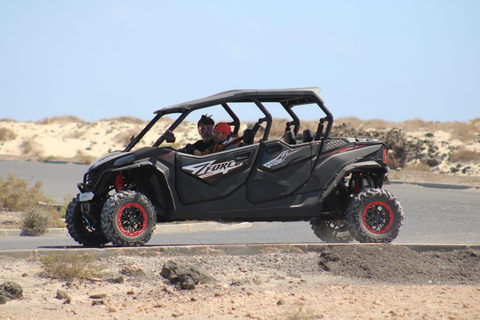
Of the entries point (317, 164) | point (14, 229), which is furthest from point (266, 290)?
point (14, 229)

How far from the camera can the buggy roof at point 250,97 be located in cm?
952

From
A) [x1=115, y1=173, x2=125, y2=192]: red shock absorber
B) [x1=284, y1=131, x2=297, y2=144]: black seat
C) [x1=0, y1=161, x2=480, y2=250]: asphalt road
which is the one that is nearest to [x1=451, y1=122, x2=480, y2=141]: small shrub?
[x1=0, y1=161, x2=480, y2=250]: asphalt road

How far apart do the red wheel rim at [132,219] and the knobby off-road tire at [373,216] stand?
2990 millimetres

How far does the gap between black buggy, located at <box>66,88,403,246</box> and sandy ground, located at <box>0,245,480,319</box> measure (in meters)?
0.93

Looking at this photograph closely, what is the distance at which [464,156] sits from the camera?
40.7 meters

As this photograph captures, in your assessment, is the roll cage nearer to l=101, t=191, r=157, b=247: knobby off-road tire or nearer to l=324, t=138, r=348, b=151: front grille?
l=324, t=138, r=348, b=151: front grille

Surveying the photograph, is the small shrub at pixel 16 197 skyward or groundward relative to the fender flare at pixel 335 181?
groundward

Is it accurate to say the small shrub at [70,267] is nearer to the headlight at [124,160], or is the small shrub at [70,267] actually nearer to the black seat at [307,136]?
the headlight at [124,160]

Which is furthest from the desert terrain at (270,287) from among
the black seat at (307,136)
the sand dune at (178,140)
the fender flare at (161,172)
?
the sand dune at (178,140)

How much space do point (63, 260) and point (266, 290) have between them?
2436mm

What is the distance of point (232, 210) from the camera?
942 cm

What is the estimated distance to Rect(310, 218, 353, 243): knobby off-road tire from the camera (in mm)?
10859

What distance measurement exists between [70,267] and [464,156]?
36.6 m

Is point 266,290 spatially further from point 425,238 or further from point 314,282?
point 425,238
